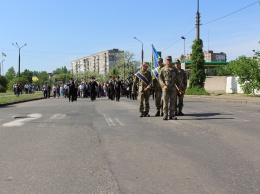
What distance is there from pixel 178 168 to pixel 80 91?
37.0 metres

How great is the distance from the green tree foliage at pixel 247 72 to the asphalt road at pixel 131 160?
22002mm

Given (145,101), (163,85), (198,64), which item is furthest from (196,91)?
(163,85)

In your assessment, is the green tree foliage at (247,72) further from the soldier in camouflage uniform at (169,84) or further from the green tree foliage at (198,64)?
the soldier in camouflage uniform at (169,84)

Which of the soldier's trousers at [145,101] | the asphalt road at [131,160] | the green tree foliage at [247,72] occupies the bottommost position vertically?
the asphalt road at [131,160]

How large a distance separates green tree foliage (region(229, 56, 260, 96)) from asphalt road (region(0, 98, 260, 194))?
22.0m

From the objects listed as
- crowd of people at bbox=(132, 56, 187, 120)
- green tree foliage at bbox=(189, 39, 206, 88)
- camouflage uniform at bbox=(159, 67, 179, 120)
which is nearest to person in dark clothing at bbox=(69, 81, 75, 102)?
green tree foliage at bbox=(189, 39, 206, 88)

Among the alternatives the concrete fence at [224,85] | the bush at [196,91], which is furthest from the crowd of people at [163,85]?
the concrete fence at [224,85]

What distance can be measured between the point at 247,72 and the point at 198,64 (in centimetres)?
710

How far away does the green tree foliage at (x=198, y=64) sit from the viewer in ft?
126

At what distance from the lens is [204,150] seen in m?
6.83

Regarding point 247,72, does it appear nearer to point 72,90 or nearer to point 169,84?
point 72,90

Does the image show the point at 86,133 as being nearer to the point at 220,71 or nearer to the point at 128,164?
the point at 128,164

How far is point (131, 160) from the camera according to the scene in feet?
19.9

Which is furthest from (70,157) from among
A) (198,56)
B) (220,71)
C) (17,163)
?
(220,71)
